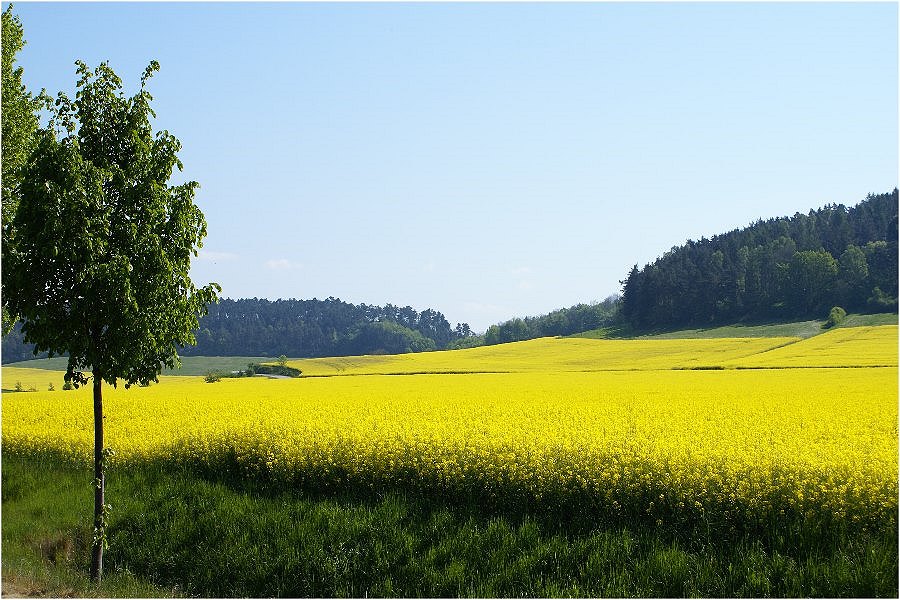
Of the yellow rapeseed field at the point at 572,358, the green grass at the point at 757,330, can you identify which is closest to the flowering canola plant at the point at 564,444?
the yellow rapeseed field at the point at 572,358

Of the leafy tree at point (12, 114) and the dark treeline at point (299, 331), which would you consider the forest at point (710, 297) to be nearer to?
the dark treeline at point (299, 331)

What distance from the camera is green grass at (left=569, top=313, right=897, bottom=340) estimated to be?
7712 cm

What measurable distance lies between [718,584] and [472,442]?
4514mm

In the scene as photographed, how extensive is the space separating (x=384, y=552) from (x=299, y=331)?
14121cm

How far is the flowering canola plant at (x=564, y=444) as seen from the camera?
9.30 meters

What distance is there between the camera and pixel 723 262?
110m

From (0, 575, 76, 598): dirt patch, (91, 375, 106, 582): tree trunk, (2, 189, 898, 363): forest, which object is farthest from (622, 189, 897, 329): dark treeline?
(0, 575, 76, 598): dirt patch

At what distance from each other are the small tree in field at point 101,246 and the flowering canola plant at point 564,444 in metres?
3.61

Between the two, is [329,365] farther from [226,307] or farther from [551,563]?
[226,307]

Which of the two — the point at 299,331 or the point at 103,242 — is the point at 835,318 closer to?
the point at 103,242

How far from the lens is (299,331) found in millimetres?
147500

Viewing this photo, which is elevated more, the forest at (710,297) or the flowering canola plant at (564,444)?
the forest at (710,297)

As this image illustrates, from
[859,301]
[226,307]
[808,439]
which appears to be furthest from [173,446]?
[226,307]

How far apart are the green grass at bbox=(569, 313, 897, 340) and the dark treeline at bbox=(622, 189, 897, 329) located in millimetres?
4367
